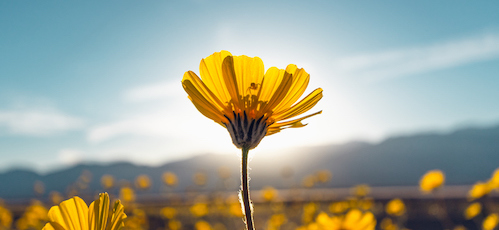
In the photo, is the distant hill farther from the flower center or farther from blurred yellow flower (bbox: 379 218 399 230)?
the flower center

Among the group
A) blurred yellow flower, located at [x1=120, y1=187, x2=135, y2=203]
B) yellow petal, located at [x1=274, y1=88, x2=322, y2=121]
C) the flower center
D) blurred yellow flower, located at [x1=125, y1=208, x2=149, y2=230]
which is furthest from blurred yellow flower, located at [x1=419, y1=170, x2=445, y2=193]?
the flower center

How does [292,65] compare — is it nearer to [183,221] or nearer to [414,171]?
[183,221]

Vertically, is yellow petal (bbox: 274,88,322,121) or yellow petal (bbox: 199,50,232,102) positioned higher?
yellow petal (bbox: 199,50,232,102)

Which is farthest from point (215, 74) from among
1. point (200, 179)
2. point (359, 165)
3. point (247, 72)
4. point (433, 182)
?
point (359, 165)

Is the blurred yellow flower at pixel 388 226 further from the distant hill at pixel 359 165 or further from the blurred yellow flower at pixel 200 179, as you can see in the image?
the distant hill at pixel 359 165

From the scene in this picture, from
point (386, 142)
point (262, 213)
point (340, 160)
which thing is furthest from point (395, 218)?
point (386, 142)

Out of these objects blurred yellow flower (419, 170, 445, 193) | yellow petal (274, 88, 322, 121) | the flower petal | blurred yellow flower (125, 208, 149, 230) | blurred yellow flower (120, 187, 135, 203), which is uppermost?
yellow petal (274, 88, 322, 121)

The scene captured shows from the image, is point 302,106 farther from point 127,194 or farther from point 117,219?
point 127,194

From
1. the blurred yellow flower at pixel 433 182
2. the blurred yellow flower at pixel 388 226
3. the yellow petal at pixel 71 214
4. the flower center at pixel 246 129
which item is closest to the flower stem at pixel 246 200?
the flower center at pixel 246 129
